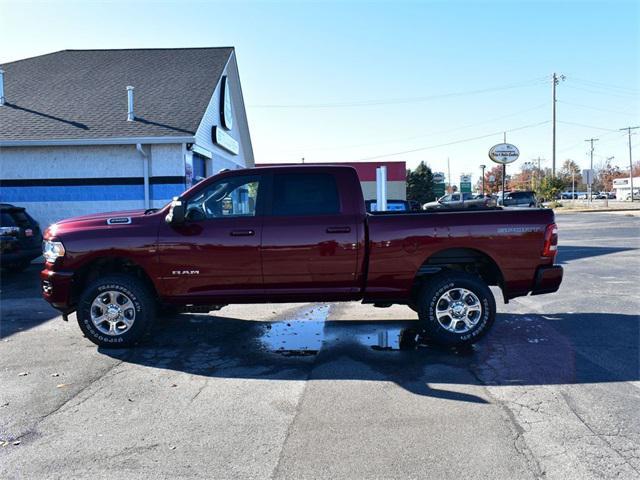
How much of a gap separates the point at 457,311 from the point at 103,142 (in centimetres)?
1141

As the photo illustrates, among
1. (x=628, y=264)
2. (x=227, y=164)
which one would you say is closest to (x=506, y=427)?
(x=628, y=264)

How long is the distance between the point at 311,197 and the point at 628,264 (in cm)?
938

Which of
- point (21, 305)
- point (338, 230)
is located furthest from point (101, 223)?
point (21, 305)

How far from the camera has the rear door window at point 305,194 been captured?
19.1 feet

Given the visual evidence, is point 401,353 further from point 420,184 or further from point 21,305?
point 420,184

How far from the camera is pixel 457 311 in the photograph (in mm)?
5742

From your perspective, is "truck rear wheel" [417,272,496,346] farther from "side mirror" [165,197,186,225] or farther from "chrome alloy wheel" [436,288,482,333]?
"side mirror" [165,197,186,225]

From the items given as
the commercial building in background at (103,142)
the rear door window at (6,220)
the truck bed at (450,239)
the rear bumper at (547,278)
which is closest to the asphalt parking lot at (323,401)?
the rear bumper at (547,278)

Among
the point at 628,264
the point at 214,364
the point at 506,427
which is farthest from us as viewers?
the point at 628,264

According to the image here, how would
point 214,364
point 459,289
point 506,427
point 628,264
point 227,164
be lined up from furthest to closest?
1. point 227,164
2. point 628,264
3. point 459,289
4. point 214,364
5. point 506,427

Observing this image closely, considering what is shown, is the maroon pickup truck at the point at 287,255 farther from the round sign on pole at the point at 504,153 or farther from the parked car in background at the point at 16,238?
the round sign on pole at the point at 504,153

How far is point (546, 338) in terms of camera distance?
6.10 meters

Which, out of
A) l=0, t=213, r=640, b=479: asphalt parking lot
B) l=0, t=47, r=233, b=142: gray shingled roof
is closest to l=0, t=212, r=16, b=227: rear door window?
l=0, t=213, r=640, b=479: asphalt parking lot

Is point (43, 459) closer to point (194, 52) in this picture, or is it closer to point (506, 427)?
point (506, 427)
